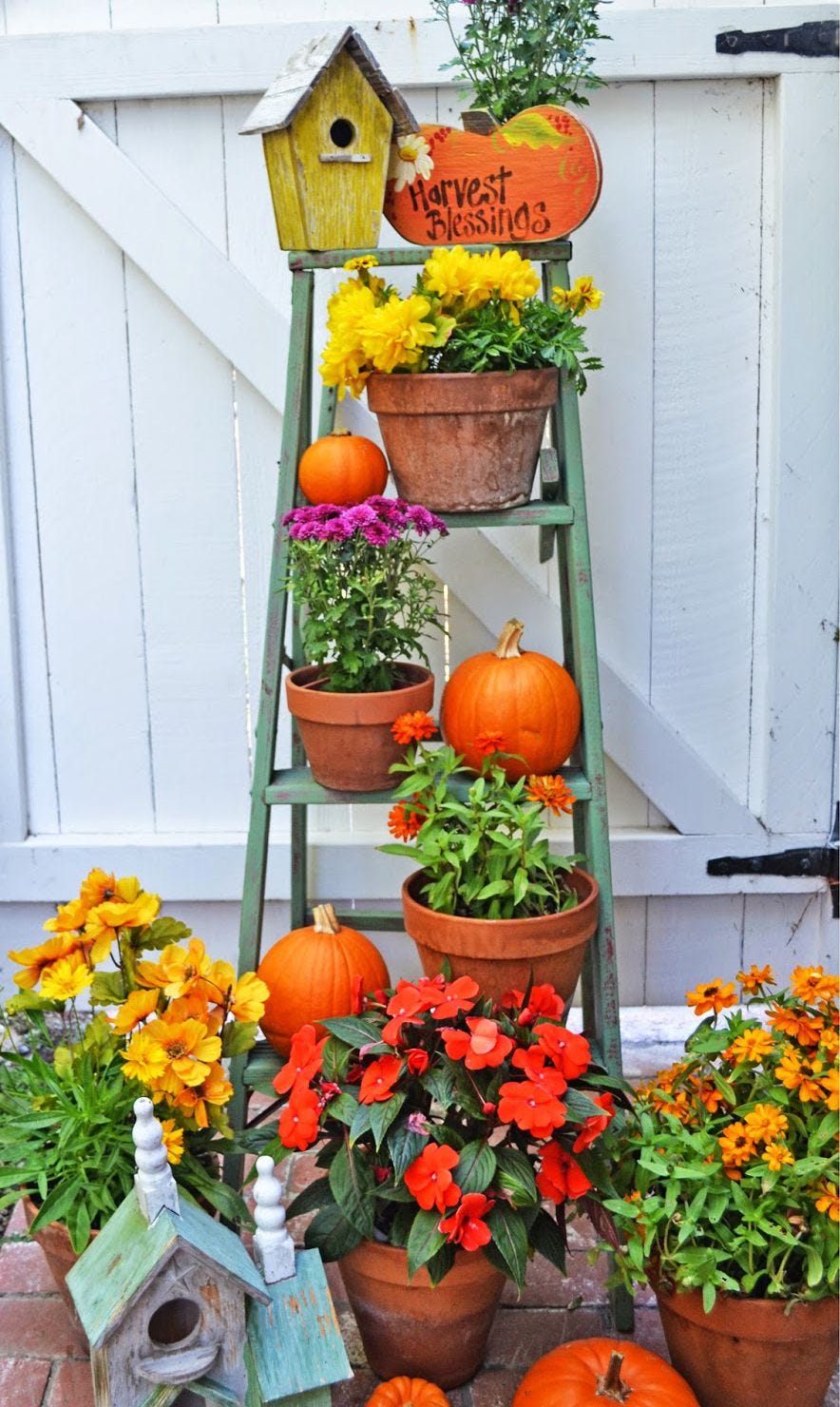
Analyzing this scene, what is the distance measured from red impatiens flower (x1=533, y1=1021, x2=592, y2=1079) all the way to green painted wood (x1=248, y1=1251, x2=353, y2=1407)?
381mm

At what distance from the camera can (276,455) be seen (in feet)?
8.39

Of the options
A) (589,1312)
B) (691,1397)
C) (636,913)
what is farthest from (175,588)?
(691,1397)

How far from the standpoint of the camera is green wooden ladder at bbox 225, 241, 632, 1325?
6.57 feet

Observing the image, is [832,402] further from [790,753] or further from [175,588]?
[175,588]

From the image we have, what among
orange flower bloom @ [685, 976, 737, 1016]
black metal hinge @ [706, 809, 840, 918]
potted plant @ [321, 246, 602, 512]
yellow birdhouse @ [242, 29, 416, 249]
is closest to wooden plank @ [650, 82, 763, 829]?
black metal hinge @ [706, 809, 840, 918]

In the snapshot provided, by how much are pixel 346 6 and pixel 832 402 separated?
1.12 m

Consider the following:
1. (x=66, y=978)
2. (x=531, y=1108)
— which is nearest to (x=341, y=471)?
(x=66, y=978)

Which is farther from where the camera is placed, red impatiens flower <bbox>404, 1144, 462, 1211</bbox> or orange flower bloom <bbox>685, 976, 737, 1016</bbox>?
orange flower bloom <bbox>685, 976, 737, 1016</bbox>

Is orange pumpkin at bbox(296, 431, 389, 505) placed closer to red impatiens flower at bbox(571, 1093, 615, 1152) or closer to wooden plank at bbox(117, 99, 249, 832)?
wooden plank at bbox(117, 99, 249, 832)

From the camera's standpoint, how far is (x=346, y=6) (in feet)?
7.82

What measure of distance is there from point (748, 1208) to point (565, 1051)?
284 mm

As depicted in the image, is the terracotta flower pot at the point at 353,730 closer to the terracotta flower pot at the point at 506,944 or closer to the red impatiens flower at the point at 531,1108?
the terracotta flower pot at the point at 506,944

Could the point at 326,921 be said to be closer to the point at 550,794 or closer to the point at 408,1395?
the point at 550,794

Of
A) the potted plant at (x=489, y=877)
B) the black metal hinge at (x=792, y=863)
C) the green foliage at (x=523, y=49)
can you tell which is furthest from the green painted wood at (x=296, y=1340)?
the green foliage at (x=523, y=49)
